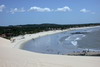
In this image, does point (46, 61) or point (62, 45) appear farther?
point (62, 45)

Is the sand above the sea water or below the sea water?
above

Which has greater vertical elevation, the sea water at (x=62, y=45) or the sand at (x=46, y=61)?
the sand at (x=46, y=61)

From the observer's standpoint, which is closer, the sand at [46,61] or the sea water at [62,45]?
the sand at [46,61]

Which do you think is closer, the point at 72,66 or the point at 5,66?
the point at 5,66

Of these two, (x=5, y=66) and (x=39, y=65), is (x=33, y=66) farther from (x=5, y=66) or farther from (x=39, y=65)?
(x=5, y=66)

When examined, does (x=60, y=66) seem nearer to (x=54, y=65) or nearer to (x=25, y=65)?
(x=54, y=65)

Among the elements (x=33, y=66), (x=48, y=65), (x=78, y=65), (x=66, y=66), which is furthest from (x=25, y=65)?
(x=78, y=65)

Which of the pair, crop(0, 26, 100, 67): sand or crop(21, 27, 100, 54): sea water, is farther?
crop(21, 27, 100, 54): sea water

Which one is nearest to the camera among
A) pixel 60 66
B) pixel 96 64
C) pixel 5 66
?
pixel 5 66

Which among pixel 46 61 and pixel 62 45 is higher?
pixel 46 61

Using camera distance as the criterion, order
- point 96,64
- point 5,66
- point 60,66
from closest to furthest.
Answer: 1. point 5,66
2. point 60,66
3. point 96,64
